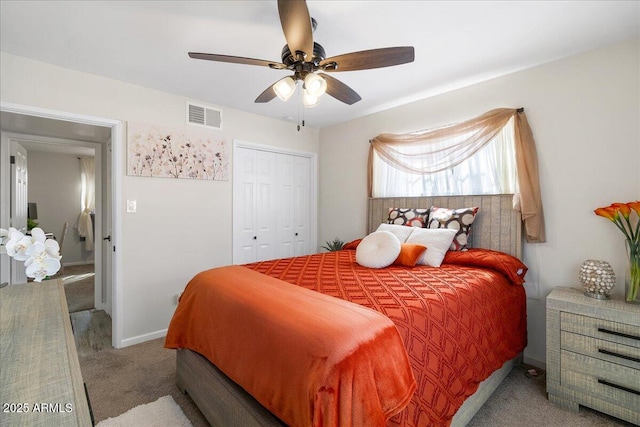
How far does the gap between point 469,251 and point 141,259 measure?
3.04 m

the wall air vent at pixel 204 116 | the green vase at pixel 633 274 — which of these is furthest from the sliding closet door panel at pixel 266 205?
the green vase at pixel 633 274

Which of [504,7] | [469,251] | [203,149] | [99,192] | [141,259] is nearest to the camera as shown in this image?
[504,7]

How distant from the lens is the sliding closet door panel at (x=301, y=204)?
424 cm

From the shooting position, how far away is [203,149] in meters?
3.23

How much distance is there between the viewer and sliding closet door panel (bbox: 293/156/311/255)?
4.24 meters

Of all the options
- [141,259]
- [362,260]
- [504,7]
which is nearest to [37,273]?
[362,260]

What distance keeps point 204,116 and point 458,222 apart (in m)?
2.84

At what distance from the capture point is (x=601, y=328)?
178cm

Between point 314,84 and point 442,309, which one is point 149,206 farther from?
point 442,309

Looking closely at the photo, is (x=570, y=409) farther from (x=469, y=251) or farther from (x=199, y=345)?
(x=199, y=345)

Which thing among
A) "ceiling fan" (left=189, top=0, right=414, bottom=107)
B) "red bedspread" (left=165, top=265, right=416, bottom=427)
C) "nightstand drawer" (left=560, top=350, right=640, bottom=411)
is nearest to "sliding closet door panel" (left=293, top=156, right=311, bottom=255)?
"ceiling fan" (left=189, top=0, right=414, bottom=107)

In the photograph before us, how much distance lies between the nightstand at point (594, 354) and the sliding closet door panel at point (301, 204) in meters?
2.96

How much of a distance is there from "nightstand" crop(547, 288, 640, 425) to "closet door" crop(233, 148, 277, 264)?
2991 millimetres

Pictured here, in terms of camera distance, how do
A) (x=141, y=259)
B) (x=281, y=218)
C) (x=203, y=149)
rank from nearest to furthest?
(x=141, y=259), (x=203, y=149), (x=281, y=218)
